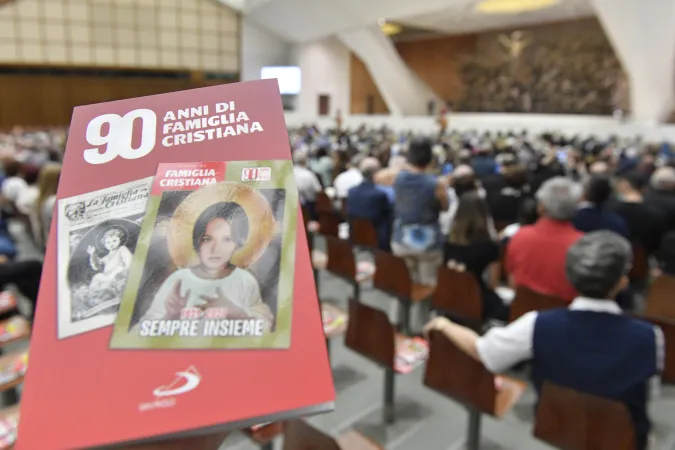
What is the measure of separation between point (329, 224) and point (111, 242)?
4.50 meters

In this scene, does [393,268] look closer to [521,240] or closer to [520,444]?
[521,240]

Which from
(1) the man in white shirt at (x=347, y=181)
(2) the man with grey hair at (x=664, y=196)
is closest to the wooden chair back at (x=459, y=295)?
(2) the man with grey hair at (x=664, y=196)

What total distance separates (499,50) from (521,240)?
19.7 metres

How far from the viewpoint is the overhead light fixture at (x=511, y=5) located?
15067 millimetres

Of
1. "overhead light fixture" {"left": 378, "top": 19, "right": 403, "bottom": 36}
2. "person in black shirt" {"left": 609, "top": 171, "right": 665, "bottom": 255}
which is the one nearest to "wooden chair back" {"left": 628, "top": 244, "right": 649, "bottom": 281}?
"person in black shirt" {"left": 609, "top": 171, "right": 665, "bottom": 255}

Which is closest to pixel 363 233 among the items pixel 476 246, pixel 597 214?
pixel 476 246

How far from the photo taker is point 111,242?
71 centimetres

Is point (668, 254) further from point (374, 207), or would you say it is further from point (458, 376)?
point (374, 207)

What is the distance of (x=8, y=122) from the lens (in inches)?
709

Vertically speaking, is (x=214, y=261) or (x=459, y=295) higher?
(x=214, y=261)

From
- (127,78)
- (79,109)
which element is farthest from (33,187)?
(127,78)

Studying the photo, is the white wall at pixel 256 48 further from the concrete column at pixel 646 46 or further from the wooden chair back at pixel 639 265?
the wooden chair back at pixel 639 265

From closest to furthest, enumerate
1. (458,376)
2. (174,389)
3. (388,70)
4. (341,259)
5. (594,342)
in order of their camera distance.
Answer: (174,389) → (594,342) → (458,376) → (341,259) → (388,70)

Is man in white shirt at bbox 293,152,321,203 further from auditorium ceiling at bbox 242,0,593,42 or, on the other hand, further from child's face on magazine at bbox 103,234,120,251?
auditorium ceiling at bbox 242,0,593,42
